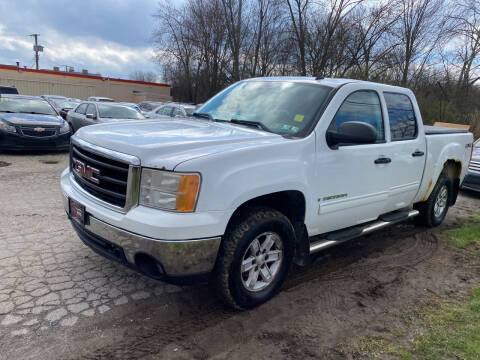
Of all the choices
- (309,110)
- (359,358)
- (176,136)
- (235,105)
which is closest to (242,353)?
(359,358)

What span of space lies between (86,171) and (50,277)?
1.12 meters

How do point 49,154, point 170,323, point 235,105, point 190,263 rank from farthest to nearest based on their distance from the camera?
point 49,154 < point 235,105 < point 170,323 < point 190,263

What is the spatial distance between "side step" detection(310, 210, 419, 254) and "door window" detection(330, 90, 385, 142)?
0.97 m

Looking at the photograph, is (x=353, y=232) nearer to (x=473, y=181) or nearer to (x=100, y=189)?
(x=100, y=189)

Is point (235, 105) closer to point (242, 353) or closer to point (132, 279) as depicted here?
point (132, 279)

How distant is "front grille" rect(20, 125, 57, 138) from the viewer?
29.5 ft

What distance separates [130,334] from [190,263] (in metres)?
0.75

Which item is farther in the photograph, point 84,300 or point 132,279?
point 132,279

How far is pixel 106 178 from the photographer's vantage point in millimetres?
2771

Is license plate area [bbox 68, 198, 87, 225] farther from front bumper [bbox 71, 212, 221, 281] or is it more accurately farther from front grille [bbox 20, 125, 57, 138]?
front grille [bbox 20, 125, 57, 138]

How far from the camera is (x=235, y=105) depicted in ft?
13.0

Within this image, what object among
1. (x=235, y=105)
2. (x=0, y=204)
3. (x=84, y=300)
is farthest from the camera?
(x=0, y=204)

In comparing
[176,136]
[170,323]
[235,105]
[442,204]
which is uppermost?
[235,105]

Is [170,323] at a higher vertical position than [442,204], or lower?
lower
